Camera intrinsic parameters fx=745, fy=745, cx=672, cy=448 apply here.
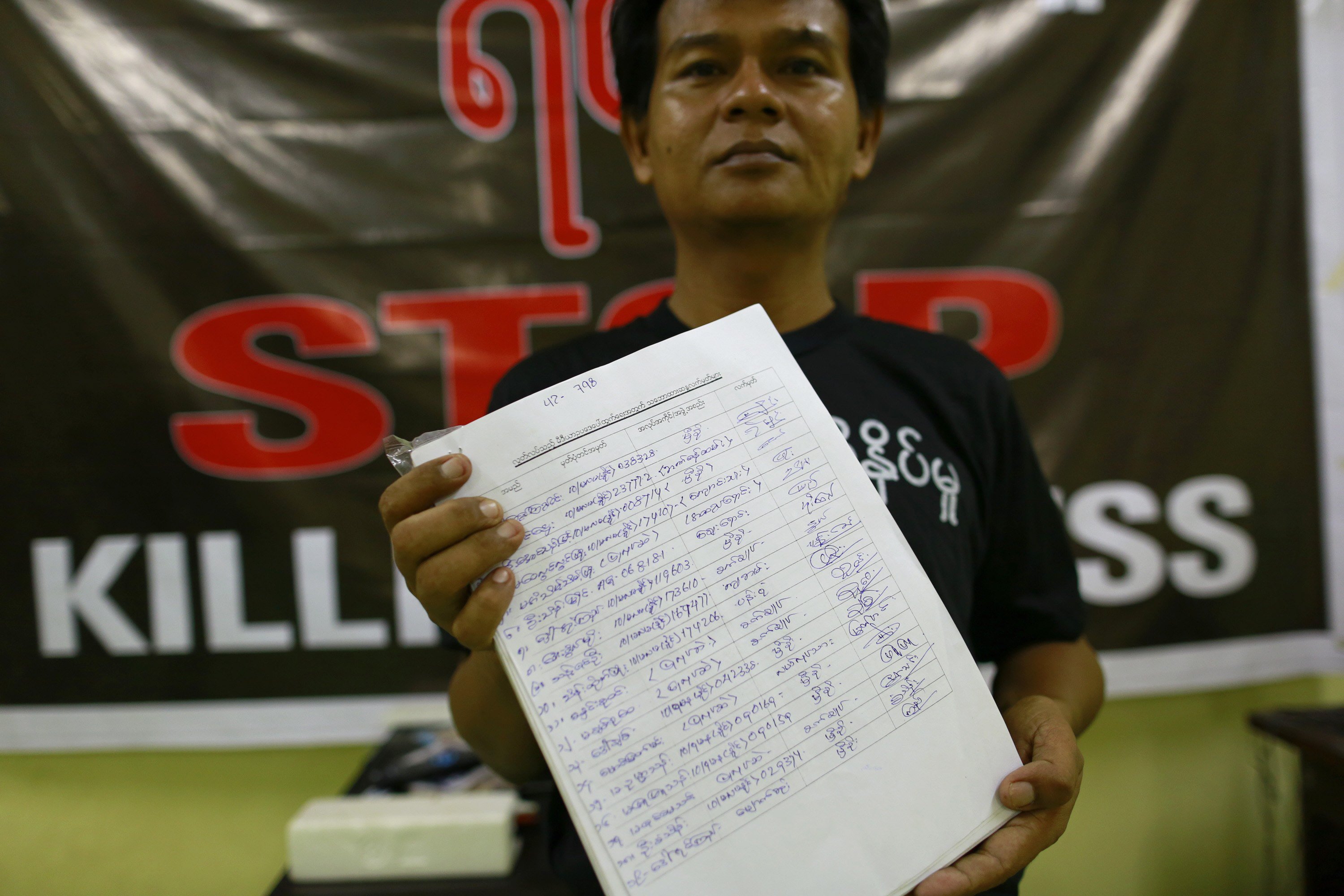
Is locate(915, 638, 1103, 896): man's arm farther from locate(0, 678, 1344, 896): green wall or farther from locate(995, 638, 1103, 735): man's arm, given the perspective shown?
locate(0, 678, 1344, 896): green wall

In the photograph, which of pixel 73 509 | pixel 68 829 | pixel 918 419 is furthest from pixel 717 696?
pixel 68 829

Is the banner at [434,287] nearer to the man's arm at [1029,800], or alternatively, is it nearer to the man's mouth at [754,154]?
the man's mouth at [754,154]

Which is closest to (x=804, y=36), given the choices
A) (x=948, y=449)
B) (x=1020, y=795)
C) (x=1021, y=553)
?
(x=948, y=449)

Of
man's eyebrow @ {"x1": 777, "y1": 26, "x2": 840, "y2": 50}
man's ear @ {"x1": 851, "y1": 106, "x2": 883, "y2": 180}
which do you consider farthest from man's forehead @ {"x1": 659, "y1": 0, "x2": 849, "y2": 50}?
man's ear @ {"x1": 851, "y1": 106, "x2": 883, "y2": 180}

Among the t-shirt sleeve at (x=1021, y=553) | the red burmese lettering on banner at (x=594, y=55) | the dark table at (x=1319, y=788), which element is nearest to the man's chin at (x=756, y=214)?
the t-shirt sleeve at (x=1021, y=553)

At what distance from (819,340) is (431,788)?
81cm

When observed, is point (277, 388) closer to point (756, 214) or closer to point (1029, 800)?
point (756, 214)

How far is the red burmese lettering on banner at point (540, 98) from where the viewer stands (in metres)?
1.20

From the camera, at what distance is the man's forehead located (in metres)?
0.59

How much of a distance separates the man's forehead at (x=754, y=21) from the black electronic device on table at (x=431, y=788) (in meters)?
0.72

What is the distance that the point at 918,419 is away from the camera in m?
0.61

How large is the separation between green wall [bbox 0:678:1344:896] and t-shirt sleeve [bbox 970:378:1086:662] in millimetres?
847

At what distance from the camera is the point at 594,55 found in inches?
47.3

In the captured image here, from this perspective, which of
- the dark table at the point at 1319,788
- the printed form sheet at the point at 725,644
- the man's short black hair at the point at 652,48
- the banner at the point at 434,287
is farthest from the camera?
the banner at the point at 434,287
